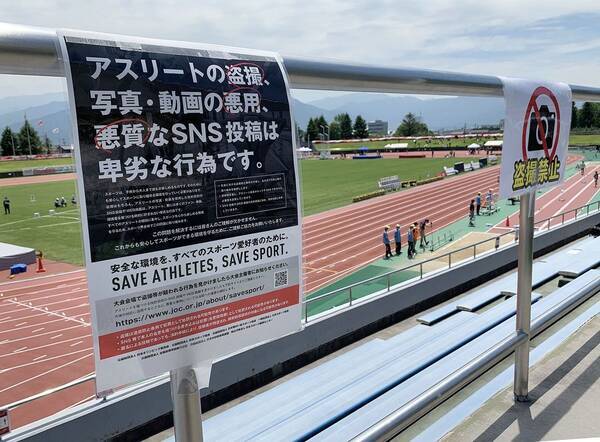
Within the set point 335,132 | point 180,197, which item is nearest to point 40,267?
point 180,197

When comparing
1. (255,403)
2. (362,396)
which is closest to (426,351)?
(362,396)

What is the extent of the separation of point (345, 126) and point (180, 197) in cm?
6555

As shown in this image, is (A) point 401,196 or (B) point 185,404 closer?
(B) point 185,404

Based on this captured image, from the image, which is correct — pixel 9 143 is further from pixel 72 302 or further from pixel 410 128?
pixel 410 128

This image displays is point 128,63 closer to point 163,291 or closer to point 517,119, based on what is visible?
point 163,291

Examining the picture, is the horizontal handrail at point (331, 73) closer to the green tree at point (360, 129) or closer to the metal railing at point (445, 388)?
the metal railing at point (445, 388)

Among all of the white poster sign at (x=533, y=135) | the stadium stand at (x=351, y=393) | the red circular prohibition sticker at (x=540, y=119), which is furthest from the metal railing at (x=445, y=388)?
the red circular prohibition sticker at (x=540, y=119)

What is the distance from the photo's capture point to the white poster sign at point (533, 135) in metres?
1.57

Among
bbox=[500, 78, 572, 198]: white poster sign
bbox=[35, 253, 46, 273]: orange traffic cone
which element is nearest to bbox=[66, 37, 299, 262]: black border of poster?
bbox=[500, 78, 572, 198]: white poster sign

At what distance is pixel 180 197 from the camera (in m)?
0.79

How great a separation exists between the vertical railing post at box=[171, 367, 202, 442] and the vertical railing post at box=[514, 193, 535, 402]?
118 cm

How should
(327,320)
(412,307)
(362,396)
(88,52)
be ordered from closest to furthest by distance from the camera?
1. (88,52)
2. (362,396)
3. (327,320)
4. (412,307)

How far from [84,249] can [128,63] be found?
0.86ft

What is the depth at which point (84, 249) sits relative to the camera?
72 centimetres
